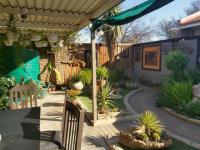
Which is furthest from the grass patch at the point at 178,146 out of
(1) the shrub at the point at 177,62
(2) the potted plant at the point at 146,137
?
(1) the shrub at the point at 177,62

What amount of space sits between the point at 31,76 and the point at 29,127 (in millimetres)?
5773

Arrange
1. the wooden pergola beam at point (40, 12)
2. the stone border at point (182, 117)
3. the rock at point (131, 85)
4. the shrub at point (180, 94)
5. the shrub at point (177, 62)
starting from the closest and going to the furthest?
the wooden pergola beam at point (40, 12), the stone border at point (182, 117), the shrub at point (180, 94), the shrub at point (177, 62), the rock at point (131, 85)

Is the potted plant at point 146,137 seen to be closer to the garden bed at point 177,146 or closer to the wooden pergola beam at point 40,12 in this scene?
the garden bed at point 177,146

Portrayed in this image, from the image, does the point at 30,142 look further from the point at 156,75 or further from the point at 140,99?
the point at 156,75

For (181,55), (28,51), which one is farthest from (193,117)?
(28,51)

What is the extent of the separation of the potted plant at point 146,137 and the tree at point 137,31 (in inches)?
743

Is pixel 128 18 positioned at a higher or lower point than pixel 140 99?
higher

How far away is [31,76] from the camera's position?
8508 millimetres

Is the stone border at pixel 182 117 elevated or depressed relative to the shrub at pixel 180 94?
depressed

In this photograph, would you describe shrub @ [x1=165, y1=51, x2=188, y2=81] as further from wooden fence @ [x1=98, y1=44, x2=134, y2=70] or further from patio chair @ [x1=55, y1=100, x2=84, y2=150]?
patio chair @ [x1=55, y1=100, x2=84, y2=150]

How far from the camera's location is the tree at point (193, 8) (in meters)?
24.3

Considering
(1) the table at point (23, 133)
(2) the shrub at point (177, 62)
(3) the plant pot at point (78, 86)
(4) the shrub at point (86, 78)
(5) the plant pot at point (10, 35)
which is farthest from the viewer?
(4) the shrub at point (86, 78)

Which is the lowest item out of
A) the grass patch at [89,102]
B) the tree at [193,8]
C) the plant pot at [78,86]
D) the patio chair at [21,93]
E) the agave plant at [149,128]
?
the grass patch at [89,102]

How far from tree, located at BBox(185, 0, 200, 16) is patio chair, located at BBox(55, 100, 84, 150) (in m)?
25.0
